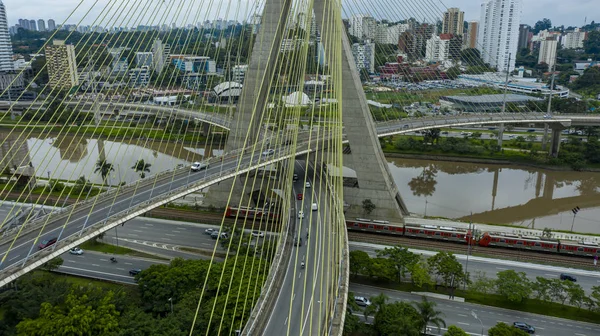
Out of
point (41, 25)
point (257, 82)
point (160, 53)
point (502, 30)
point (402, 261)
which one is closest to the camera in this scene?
point (402, 261)

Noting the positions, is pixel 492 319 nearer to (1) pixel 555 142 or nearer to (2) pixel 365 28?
(1) pixel 555 142

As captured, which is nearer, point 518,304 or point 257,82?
point 518,304

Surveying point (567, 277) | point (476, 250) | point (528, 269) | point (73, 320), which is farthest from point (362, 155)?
point (73, 320)

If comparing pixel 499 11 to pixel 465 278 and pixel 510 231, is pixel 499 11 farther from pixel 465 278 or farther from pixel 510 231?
pixel 465 278

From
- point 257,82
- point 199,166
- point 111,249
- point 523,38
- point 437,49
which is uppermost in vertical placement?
point 523,38

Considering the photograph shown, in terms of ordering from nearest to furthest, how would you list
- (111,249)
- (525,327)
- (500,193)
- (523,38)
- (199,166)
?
1. (525,327)
2. (111,249)
3. (199,166)
4. (500,193)
5. (523,38)

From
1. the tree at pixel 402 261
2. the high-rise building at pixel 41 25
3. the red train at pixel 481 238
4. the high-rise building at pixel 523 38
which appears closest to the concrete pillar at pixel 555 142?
the red train at pixel 481 238
